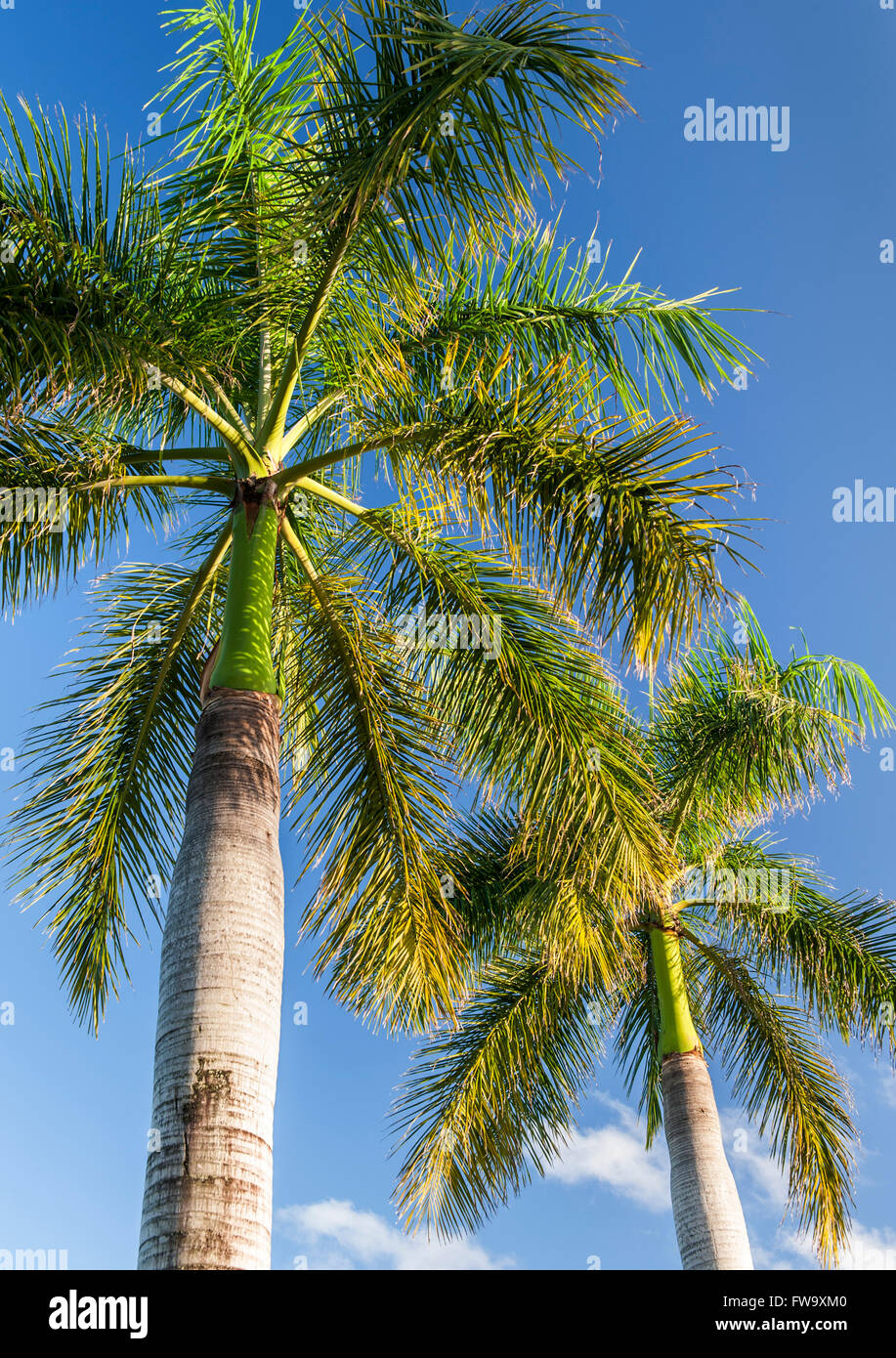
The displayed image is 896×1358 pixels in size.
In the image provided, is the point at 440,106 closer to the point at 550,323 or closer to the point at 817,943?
the point at 550,323

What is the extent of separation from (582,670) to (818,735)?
13.5 ft

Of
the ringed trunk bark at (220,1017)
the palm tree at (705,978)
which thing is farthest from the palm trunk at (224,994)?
the palm tree at (705,978)

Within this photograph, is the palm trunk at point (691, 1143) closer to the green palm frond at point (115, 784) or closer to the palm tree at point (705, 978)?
the palm tree at point (705, 978)

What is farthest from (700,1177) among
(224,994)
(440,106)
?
(440,106)

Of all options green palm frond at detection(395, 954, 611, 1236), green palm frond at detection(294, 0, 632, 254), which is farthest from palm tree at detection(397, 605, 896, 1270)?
green palm frond at detection(294, 0, 632, 254)

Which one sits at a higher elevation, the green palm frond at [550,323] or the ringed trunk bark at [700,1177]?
the green palm frond at [550,323]

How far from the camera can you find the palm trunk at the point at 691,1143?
998 cm

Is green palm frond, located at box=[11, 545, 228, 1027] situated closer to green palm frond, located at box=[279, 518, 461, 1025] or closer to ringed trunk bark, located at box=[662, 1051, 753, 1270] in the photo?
green palm frond, located at box=[279, 518, 461, 1025]

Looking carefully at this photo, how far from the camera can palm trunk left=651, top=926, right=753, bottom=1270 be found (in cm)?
998

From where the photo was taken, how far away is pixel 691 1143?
10477 millimetres

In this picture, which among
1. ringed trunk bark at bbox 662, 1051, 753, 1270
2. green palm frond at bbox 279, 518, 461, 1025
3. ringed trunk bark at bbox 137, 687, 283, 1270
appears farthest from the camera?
ringed trunk bark at bbox 662, 1051, 753, 1270

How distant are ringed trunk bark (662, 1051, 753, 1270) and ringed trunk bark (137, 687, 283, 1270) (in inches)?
270
